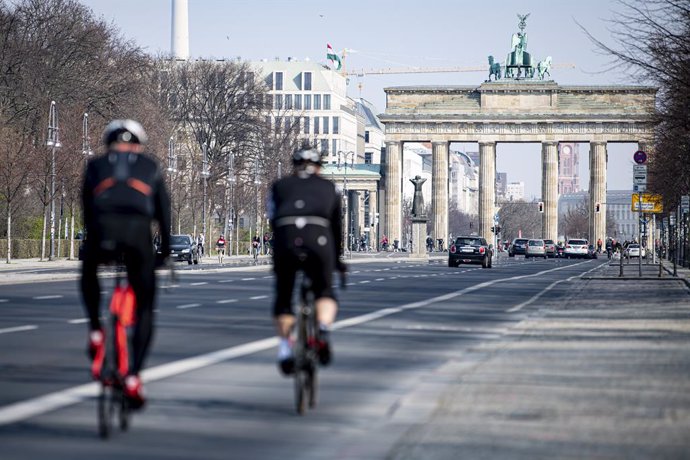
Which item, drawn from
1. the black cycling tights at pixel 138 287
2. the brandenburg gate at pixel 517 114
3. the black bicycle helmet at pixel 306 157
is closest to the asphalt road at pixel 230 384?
the black cycling tights at pixel 138 287

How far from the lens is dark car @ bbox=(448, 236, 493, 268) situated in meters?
71.7

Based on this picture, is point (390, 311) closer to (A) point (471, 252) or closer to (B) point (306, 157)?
(B) point (306, 157)

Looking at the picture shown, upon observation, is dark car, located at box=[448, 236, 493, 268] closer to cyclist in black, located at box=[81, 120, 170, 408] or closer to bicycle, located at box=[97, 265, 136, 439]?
cyclist in black, located at box=[81, 120, 170, 408]

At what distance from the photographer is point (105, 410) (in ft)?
30.9

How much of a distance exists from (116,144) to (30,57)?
2407 inches

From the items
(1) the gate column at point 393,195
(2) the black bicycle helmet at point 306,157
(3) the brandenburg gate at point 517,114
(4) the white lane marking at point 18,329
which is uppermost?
(3) the brandenburg gate at point 517,114

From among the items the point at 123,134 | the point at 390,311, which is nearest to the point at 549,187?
the point at 390,311

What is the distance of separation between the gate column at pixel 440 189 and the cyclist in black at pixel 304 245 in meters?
137

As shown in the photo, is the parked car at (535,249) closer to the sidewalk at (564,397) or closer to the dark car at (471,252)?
the dark car at (471,252)

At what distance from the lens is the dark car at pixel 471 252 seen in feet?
235

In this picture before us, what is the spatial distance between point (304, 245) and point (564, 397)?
2259 millimetres

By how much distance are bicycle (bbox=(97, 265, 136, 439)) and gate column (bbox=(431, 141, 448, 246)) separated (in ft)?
453

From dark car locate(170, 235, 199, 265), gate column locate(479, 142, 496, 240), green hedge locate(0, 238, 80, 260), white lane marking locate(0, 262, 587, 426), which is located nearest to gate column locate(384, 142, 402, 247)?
gate column locate(479, 142, 496, 240)

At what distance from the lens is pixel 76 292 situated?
32.5 meters
